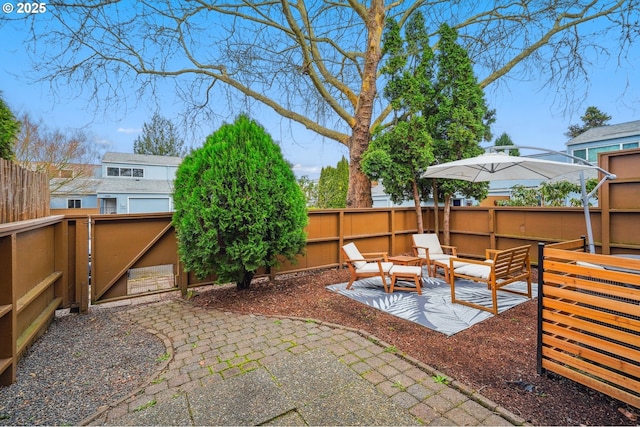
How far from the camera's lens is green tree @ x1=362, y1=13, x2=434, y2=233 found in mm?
6812

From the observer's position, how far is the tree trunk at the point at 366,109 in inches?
317

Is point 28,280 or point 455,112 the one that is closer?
point 28,280

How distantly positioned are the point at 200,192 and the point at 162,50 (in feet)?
19.7

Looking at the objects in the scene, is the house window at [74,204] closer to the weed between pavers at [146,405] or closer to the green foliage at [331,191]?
the green foliage at [331,191]

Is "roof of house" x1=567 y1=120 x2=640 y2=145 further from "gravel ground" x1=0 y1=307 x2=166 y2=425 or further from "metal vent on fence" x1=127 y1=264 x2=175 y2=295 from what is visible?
"gravel ground" x1=0 y1=307 x2=166 y2=425

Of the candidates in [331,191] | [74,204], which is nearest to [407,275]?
[331,191]

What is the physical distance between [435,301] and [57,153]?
18.0 m

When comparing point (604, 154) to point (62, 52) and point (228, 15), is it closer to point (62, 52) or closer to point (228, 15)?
point (228, 15)

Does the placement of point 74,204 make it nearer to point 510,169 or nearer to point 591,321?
point 510,169

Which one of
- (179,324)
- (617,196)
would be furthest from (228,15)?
(617,196)

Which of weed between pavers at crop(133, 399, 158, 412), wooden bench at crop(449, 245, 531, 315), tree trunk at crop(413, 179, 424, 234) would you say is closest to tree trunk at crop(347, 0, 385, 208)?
tree trunk at crop(413, 179, 424, 234)

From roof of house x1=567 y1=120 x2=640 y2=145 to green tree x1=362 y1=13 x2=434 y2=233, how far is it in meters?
14.8

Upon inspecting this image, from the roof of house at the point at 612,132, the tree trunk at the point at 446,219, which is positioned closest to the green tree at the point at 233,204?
the tree trunk at the point at 446,219

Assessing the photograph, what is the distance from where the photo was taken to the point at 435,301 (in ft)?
13.9
